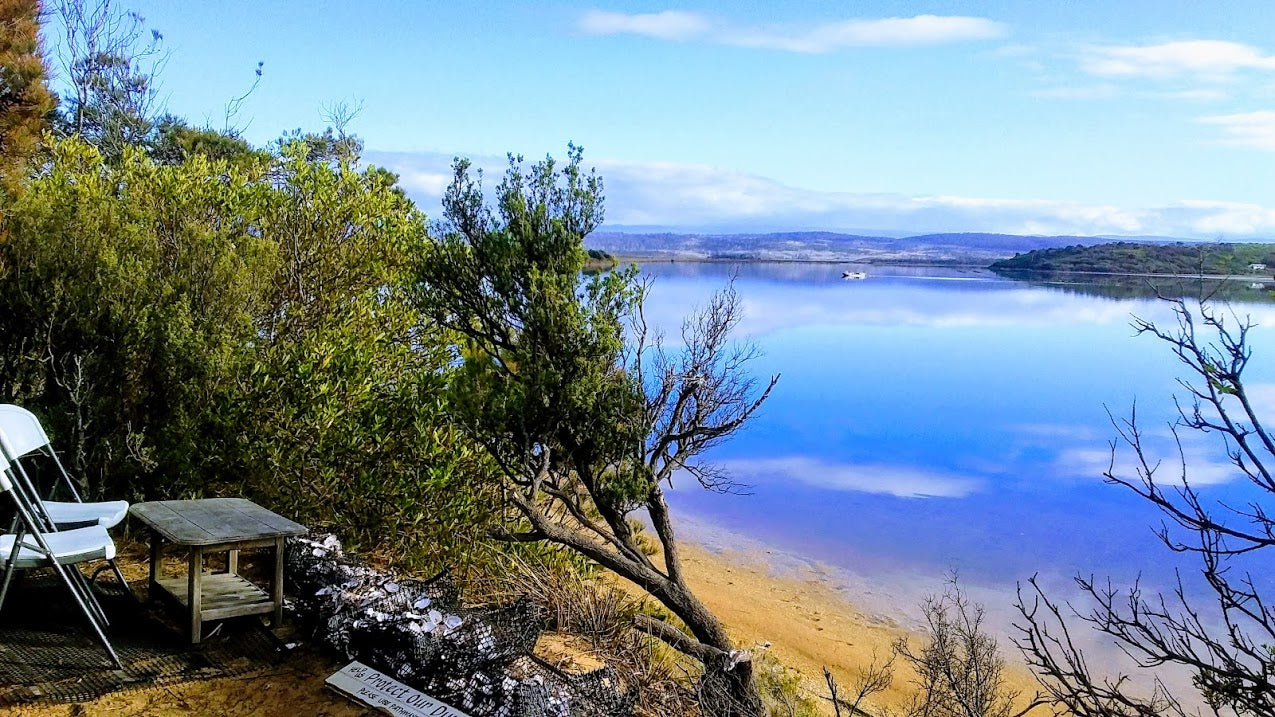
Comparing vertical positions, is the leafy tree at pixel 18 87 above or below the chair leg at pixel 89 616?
above

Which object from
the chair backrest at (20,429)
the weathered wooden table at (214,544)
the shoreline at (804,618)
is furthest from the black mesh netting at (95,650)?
the shoreline at (804,618)

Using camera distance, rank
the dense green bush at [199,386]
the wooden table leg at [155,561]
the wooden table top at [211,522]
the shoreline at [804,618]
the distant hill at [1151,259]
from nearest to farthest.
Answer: the distant hill at [1151,259] < the wooden table top at [211,522] < the wooden table leg at [155,561] < the dense green bush at [199,386] < the shoreline at [804,618]

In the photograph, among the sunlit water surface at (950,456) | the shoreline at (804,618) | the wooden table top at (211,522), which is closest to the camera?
the wooden table top at (211,522)

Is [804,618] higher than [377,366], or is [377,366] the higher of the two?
[377,366]

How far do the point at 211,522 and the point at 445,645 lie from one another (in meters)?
1.37

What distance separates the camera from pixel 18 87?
707 cm

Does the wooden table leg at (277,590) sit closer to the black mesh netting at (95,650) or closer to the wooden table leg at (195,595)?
the black mesh netting at (95,650)

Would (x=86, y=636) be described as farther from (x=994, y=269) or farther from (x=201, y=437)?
(x=994, y=269)

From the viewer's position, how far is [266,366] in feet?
22.9

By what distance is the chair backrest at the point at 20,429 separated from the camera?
16.3ft

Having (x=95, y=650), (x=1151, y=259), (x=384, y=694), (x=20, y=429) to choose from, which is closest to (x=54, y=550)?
(x=95, y=650)

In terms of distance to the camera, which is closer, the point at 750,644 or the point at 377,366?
the point at 377,366

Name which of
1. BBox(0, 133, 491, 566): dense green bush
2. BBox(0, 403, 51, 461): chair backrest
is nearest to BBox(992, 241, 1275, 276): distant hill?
BBox(0, 133, 491, 566): dense green bush

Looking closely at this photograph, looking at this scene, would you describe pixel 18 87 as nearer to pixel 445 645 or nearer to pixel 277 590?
pixel 277 590
